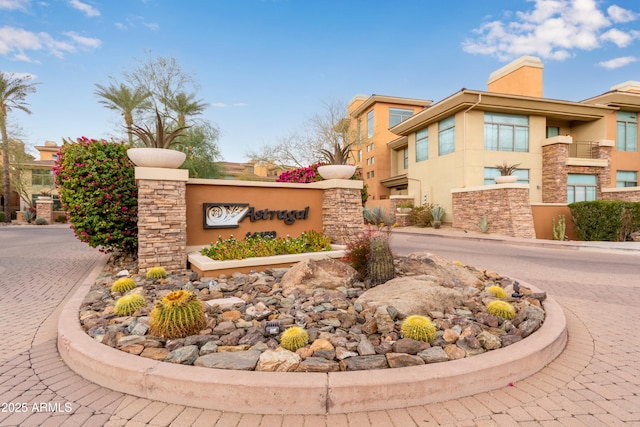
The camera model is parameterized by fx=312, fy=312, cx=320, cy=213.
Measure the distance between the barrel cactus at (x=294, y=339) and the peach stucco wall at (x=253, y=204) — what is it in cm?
509

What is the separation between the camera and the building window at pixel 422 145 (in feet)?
75.2

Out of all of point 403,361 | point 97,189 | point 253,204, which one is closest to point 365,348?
point 403,361

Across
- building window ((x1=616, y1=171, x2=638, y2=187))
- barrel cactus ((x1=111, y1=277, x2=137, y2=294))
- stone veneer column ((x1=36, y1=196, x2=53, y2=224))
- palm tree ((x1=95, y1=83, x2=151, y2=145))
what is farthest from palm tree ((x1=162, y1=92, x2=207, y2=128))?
building window ((x1=616, y1=171, x2=638, y2=187))

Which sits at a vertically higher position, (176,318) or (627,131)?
(627,131)

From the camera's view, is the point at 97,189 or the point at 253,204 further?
the point at 253,204

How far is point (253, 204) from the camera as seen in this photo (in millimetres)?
8266

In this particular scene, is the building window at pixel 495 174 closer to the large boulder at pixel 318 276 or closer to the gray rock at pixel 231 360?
the large boulder at pixel 318 276

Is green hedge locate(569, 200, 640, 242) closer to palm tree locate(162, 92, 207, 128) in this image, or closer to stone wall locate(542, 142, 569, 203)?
stone wall locate(542, 142, 569, 203)

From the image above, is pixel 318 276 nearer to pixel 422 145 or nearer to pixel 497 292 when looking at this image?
pixel 497 292

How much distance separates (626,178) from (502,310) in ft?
90.0

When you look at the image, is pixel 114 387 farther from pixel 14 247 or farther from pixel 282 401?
pixel 14 247

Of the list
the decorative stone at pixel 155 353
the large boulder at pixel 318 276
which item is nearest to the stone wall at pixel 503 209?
the large boulder at pixel 318 276

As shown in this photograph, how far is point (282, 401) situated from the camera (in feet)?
8.12

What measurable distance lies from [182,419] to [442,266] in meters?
5.08
